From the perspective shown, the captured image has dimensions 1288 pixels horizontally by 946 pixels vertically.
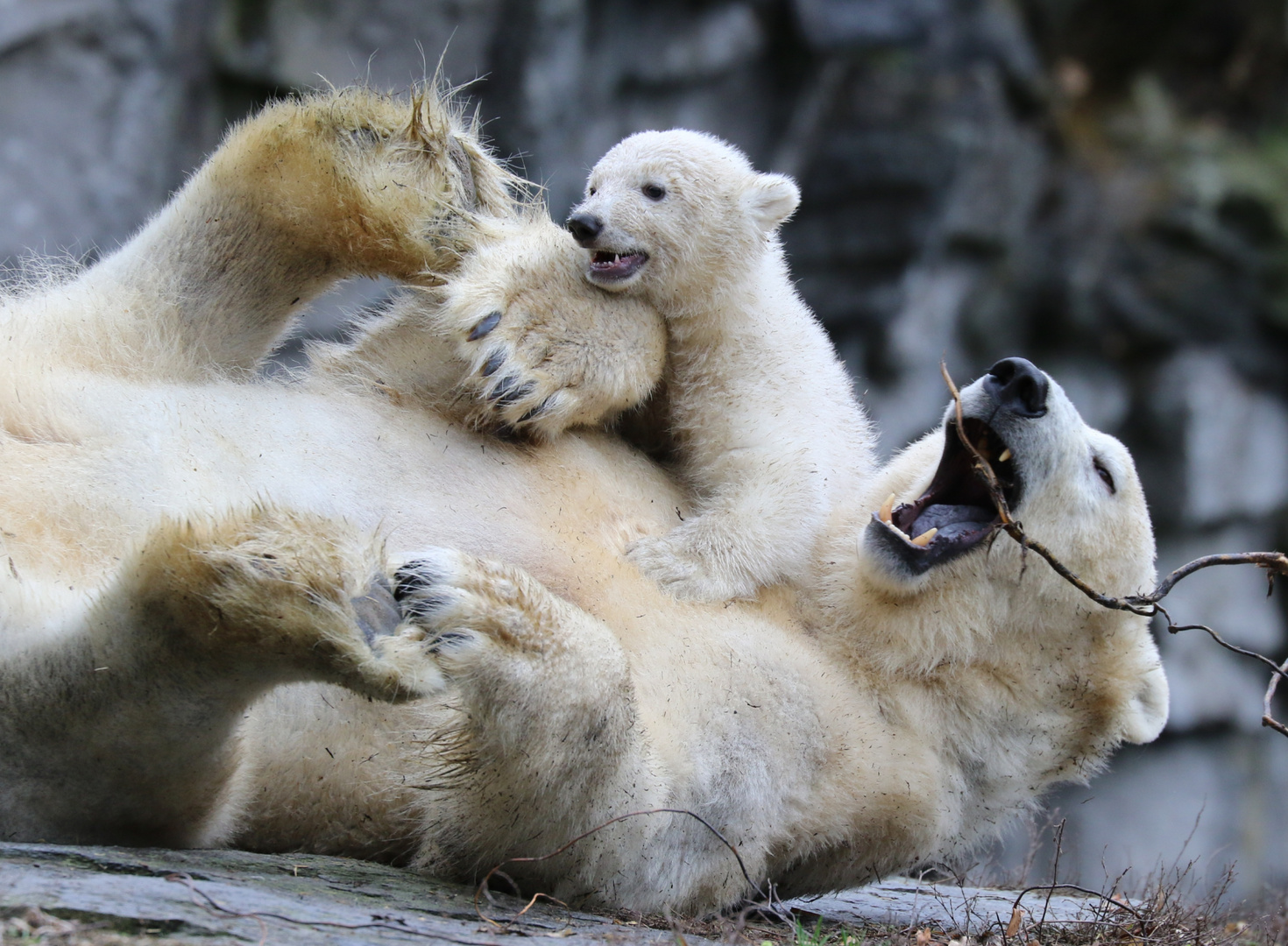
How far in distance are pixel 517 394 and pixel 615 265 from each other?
427 mm

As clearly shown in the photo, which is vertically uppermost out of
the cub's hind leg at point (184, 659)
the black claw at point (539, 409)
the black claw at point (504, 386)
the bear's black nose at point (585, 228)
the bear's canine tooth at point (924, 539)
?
the bear's black nose at point (585, 228)

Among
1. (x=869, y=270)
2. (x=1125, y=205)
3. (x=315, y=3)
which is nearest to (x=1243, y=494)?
(x=1125, y=205)

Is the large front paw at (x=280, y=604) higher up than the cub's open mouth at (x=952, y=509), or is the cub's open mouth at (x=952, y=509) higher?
the cub's open mouth at (x=952, y=509)

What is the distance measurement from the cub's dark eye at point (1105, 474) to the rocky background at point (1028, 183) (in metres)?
6.63

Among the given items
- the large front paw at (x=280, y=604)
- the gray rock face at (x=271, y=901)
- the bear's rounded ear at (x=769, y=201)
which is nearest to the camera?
the gray rock face at (x=271, y=901)

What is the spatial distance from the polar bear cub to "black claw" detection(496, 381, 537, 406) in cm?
34

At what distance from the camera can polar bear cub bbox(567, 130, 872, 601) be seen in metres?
2.59

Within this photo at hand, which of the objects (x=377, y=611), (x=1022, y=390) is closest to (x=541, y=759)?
(x=377, y=611)

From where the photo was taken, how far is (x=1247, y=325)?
32.4 ft

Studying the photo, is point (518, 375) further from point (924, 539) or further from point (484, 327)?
point (924, 539)

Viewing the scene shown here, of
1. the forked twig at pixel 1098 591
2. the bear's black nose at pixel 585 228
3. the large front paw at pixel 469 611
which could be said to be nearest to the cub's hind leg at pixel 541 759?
the large front paw at pixel 469 611

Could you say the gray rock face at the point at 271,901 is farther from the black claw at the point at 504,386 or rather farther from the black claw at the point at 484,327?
the black claw at the point at 484,327

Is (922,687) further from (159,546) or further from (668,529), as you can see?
(159,546)

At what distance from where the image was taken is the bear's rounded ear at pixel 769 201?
295 cm
